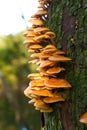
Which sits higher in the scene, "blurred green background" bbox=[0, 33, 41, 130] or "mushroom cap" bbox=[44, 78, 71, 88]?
"mushroom cap" bbox=[44, 78, 71, 88]

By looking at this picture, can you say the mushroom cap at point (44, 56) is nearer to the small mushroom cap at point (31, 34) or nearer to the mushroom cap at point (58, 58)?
the mushroom cap at point (58, 58)

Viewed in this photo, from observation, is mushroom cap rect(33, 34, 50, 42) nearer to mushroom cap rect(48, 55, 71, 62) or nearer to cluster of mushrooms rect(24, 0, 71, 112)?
cluster of mushrooms rect(24, 0, 71, 112)

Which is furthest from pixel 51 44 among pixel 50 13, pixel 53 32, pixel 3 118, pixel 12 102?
Answer: pixel 3 118

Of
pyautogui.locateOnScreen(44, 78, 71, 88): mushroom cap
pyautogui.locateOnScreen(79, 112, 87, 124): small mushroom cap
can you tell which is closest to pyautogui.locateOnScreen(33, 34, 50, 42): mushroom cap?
pyautogui.locateOnScreen(44, 78, 71, 88): mushroom cap

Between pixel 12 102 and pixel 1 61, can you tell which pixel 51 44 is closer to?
pixel 12 102

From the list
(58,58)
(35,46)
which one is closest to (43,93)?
(58,58)
